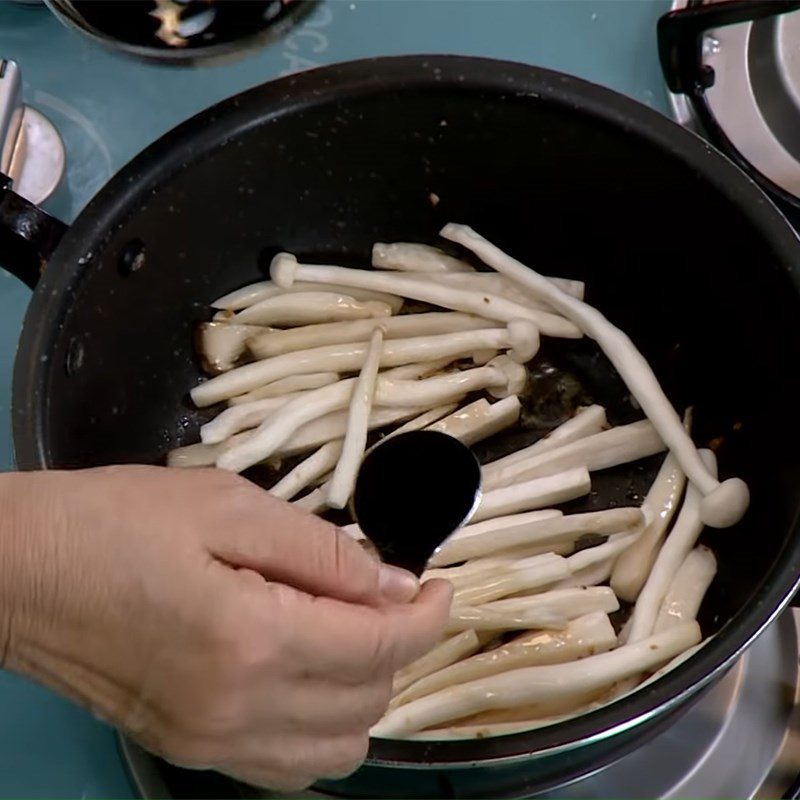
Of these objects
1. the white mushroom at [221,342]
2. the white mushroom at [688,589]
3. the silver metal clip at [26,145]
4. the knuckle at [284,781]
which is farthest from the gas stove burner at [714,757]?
the silver metal clip at [26,145]

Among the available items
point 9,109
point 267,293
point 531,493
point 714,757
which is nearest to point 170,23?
point 9,109

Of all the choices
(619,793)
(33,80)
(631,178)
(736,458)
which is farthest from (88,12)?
(619,793)

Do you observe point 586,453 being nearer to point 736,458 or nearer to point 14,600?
point 736,458

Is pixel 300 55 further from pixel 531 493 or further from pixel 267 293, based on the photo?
pixel 531 493

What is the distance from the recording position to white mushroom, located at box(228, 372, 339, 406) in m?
1.02

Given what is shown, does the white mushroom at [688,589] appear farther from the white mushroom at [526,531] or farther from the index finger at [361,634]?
the index finger at [361,634]

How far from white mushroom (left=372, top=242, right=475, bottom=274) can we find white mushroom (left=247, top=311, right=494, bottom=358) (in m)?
0.06

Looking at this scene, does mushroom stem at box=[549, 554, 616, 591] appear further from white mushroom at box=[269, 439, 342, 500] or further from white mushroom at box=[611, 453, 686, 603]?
white mushroom at box=[269, 439, 342, 500]

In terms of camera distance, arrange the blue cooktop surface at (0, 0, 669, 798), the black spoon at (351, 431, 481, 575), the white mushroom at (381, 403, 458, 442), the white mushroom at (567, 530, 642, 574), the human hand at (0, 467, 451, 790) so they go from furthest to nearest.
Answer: the blue cooktop surface at (0, 0, 669, 798)
the white mushroom at (381, 403, 458, 442)
the white mushroom at (567, 530, 642, 574)
the black spoon at (351, 431, 481, 575)
the human hand at (0, 467, 451, 790)

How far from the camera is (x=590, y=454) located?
0.97 metres

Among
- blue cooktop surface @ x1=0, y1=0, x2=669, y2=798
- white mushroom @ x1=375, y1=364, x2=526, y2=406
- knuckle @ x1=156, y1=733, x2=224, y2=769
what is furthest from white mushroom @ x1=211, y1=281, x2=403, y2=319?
knuckle @ x1=156, y1=733, x2=224, y2=769

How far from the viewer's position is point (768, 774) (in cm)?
84

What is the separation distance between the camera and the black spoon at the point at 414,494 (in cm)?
79

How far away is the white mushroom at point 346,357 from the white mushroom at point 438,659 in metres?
0.30
